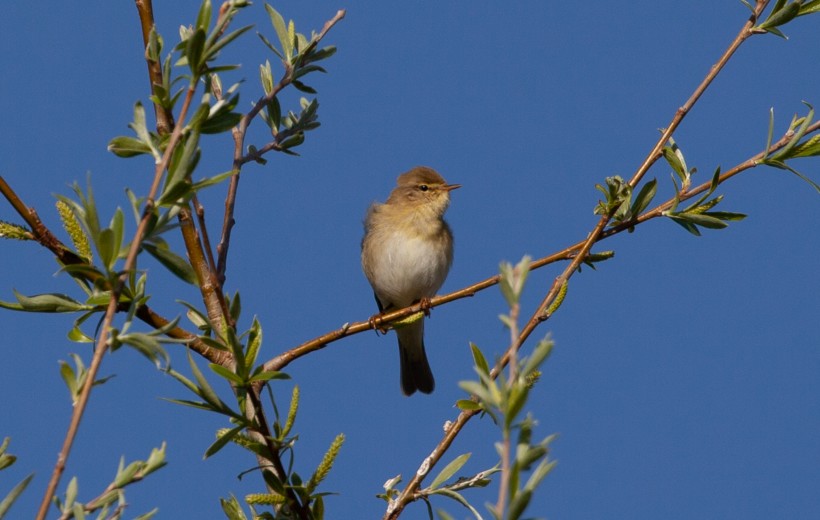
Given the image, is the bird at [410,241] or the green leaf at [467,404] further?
the bird at [410,241]

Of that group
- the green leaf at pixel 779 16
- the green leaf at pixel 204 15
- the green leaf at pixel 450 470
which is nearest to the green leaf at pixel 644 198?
the green leaf at pixel 779 16

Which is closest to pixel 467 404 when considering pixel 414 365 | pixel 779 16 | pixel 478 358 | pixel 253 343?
pixel 478 358

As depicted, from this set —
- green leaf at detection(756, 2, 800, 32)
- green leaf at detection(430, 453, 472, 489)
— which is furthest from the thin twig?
green leaf at detection(756, 2, 800, 32)

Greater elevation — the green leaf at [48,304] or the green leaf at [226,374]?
the green leaf at [48,304]

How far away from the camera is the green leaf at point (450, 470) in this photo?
2801 millimetres

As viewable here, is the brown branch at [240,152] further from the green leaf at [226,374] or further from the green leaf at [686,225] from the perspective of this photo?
the green leaf at [686,225]

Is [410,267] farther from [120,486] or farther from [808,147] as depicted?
[120,486]

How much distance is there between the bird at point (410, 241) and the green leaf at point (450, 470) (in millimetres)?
5162

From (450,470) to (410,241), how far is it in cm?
527

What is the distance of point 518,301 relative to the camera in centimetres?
167

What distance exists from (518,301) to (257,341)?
108 cm

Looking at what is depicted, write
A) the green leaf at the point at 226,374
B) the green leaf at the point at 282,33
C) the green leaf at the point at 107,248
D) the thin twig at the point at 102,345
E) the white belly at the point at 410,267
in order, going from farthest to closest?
the white belly at the point at 410,267
the green leaf at the point at 282,33
the green leaf at the point at 226,374
the green leaf at the point at 107,248
the thin twig at the point at 102,345

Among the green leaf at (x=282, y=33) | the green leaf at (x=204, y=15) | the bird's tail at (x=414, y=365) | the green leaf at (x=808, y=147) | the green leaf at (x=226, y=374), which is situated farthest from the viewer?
the bird's tail at (x=414, y=365)

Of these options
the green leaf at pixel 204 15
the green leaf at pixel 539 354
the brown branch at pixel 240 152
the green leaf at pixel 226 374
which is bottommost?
the green leaf at pixel 539 354
